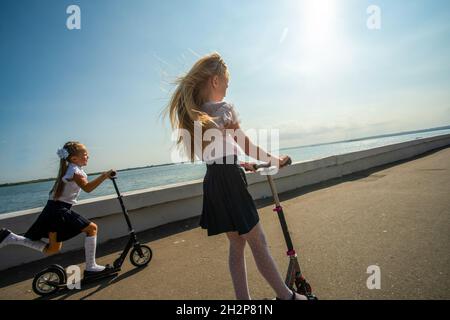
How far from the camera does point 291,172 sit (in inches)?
342

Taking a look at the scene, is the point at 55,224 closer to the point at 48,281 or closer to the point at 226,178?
the point at 48,281

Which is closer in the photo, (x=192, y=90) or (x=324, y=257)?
(x=192, y=90)

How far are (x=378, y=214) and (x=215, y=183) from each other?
4.17 metres

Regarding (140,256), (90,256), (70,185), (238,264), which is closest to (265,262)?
(238,264)

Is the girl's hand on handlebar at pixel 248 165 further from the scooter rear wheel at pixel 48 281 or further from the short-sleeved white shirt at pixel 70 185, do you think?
the scooter rear wheel at pixel 48 281

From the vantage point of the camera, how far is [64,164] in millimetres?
3570

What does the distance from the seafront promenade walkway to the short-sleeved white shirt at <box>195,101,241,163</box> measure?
1.54m

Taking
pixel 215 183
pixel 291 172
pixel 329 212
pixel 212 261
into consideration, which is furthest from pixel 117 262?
pixel 291 172

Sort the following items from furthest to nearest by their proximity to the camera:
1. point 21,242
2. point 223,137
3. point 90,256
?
1. point 90,256
2. point 21,242
3. point 223,137

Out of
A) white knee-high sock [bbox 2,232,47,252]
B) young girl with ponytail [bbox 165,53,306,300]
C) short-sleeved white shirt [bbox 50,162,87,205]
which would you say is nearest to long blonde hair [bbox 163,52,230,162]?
young girl with ponytail [bbox 165,53,306,300]

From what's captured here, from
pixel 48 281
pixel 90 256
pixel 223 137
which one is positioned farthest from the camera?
pixel 90 256

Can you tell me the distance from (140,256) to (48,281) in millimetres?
1113

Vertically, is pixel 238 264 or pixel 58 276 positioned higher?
pixel 238 264
